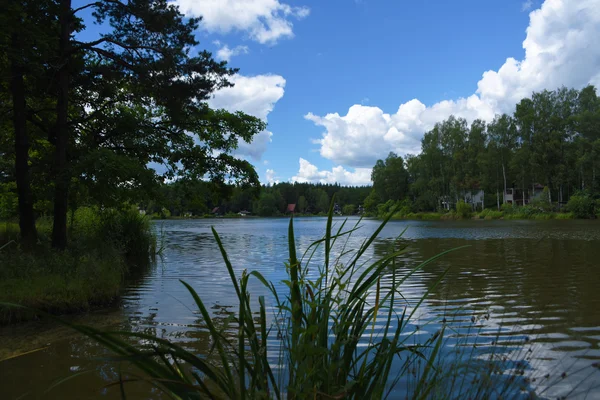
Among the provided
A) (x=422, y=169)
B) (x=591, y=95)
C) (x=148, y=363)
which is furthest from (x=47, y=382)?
(x=422, y=169)

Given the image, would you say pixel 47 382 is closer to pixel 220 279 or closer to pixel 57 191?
pixel 57 191

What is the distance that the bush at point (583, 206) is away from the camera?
4903 centimetres


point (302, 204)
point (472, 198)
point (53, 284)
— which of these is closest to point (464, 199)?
point (472, 198)

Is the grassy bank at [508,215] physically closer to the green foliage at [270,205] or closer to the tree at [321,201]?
the green foliage at [270,205]

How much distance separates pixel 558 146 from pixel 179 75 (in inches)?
2367

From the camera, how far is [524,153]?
189ft

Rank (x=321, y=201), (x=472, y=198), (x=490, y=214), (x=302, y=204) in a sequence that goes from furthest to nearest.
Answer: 1. (x=321, y=201)
2. (x=302, y=204)
3. (x=472, y=198)
4. (x=490, y=214)

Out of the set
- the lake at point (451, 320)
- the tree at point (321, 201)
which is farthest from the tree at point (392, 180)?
the lake at point (451, 320)

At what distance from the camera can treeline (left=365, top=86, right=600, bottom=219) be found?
177 ft

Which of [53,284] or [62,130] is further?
[62,130]

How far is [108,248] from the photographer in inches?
467

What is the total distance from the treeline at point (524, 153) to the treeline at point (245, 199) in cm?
1960

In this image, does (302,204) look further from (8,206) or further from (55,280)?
(55,280)

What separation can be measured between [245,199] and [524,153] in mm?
116141
